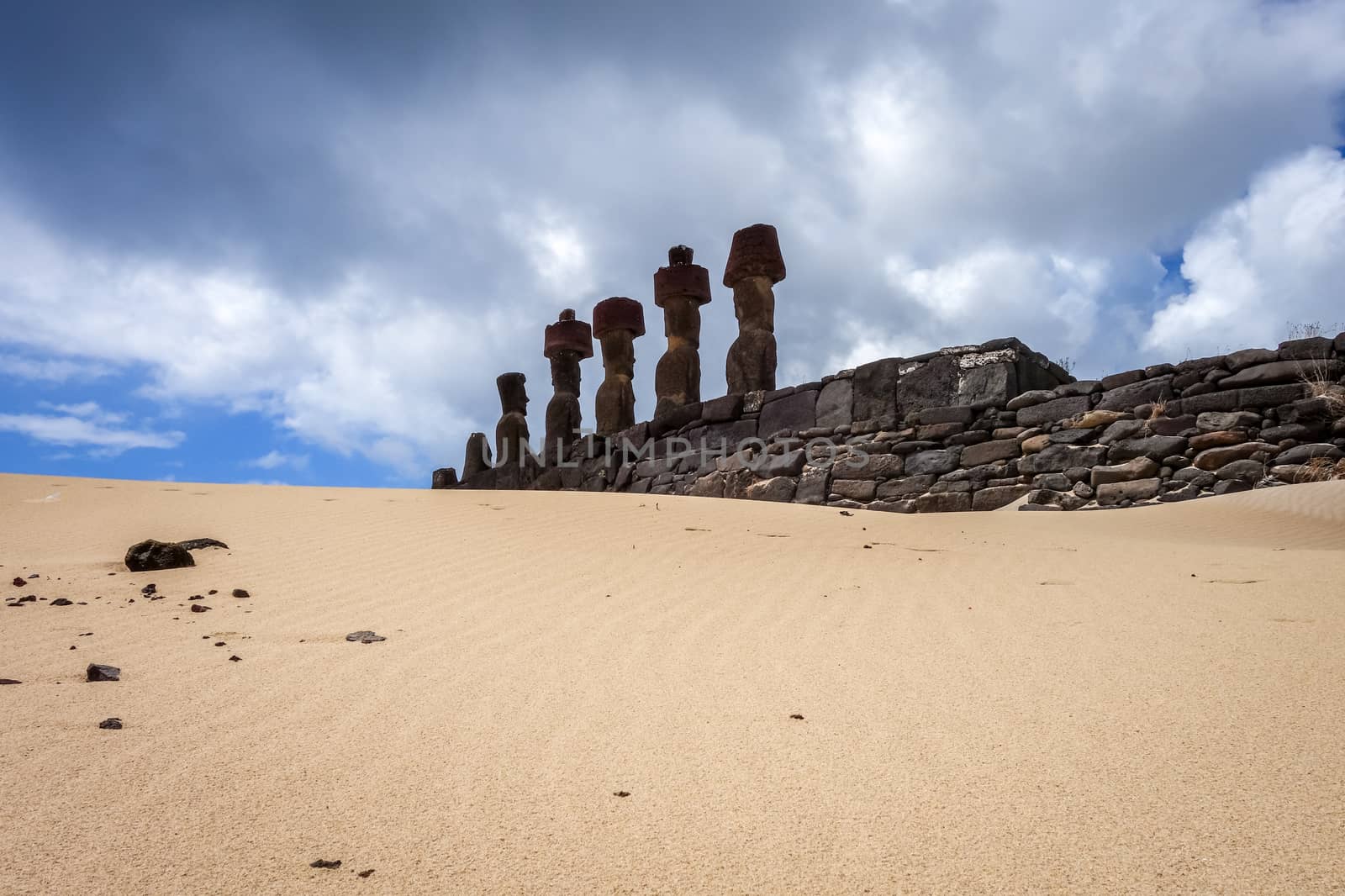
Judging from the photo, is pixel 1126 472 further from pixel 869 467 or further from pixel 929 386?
pixel 869 467

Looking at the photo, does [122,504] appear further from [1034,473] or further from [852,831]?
[1034,473]

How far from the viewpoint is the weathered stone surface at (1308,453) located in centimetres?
614

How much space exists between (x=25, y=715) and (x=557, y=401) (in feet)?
41.8

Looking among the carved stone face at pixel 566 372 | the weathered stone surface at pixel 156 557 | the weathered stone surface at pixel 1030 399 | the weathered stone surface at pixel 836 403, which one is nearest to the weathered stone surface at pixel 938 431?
the weathered stone surface at pixel 1030 399

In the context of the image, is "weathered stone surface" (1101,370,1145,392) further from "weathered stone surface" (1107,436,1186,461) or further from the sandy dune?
the sandy dune

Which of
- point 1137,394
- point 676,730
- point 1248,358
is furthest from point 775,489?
point 676,730

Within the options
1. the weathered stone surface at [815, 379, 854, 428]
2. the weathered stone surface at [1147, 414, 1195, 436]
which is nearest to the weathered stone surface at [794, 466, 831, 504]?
the weathered stone surface at [815, 379, 854, 428]

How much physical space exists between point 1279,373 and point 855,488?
3.67 metres

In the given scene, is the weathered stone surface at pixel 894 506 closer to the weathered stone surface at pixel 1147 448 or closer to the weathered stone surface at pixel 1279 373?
the weathered stone surface at pixel 1147 448

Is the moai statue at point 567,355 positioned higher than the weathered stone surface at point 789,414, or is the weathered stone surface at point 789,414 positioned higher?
the moai statue at point 567,355

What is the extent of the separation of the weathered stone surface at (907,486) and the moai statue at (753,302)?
3.09 meters

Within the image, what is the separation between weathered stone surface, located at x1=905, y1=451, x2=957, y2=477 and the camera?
8016 millimetres

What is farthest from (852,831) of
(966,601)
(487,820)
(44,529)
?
(44,529)

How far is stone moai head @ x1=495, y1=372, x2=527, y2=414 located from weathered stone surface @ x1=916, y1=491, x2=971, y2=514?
28.2ft
